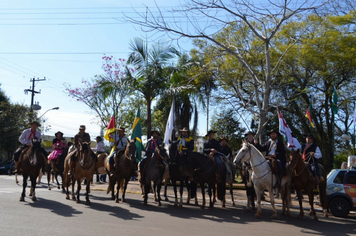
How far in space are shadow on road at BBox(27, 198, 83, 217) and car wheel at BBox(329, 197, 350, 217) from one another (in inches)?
370

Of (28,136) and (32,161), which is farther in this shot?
(28,136)

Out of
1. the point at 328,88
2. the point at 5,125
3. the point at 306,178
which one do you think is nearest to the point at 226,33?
the point at 328,88

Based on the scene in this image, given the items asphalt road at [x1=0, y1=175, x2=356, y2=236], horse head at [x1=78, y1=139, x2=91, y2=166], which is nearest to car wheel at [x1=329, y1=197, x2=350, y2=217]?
asphalt road at [x1=0, y1=175, x2=356, y2=236]

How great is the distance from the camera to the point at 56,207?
11.9 meters

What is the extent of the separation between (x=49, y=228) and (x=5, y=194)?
693cm

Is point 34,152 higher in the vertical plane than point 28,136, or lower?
lower

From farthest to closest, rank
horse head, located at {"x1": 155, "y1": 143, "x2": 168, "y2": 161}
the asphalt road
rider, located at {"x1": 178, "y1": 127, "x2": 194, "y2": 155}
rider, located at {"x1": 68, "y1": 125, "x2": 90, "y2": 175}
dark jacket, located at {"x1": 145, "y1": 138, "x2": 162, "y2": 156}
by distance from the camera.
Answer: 1. dark jacket, located at {"x1": 145, "y1": 138, "x2": 162, "y2": 156}
2. rider, located at {"x1": 178, "y1": 127, "x2": 194, "y2": 155}
3. rider, located at {"x1": 68, "y1": 125, "x2": 90, "y2": 175}
4. horse head, located at {"x1": 155, "y1": 143, "x2": 168, "y2": 161}
5. the asphalt road

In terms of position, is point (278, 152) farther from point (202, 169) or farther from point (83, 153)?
point (83, 153)

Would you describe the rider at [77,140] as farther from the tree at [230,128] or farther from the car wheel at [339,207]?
the tree at [230,128]

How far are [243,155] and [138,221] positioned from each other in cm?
418

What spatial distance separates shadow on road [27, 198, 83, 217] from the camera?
433 inches

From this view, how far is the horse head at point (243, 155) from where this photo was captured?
12.1m

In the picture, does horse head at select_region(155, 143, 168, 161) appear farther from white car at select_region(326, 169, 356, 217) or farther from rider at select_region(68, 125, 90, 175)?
white car at select_region(326, 169, 356, 217)

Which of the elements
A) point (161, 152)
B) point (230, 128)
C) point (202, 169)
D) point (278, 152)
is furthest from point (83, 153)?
point (230, 128)
